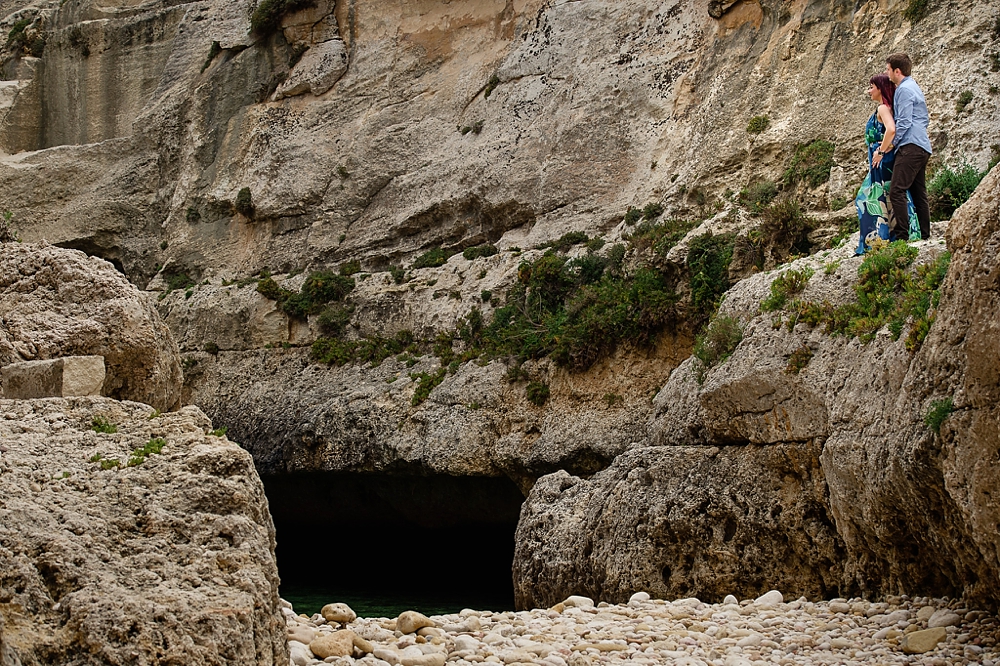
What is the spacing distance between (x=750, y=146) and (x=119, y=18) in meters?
22.8

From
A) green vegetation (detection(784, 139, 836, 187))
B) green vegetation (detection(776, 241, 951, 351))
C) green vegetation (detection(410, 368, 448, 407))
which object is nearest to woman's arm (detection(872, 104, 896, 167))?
green vegetation (detection(776, 241, 951, 351))

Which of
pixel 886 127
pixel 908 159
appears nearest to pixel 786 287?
pixel 908 159

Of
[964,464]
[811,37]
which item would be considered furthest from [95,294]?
[811,37]

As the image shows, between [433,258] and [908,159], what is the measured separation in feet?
44.0

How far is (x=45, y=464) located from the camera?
5.61 metres

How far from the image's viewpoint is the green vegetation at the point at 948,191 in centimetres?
1313

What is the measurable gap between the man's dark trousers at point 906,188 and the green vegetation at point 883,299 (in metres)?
0.57

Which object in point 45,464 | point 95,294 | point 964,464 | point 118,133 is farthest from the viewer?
point 118,133

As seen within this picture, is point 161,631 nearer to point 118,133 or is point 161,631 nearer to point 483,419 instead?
point 483,419

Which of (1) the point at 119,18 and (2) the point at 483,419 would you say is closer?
(2) the point at 483,419

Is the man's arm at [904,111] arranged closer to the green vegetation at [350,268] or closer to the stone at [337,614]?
the stone at [337,614]

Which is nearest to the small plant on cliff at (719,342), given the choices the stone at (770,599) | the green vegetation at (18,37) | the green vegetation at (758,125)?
the stone at (770,599)

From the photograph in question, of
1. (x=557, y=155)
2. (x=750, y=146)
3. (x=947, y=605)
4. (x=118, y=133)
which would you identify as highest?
(x=118, y=133)

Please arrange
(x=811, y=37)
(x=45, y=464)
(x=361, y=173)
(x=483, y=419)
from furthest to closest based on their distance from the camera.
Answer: (x=361, y=173) < (x=811, y=37) < (x=483, y=419) < (x=45, y=464)
